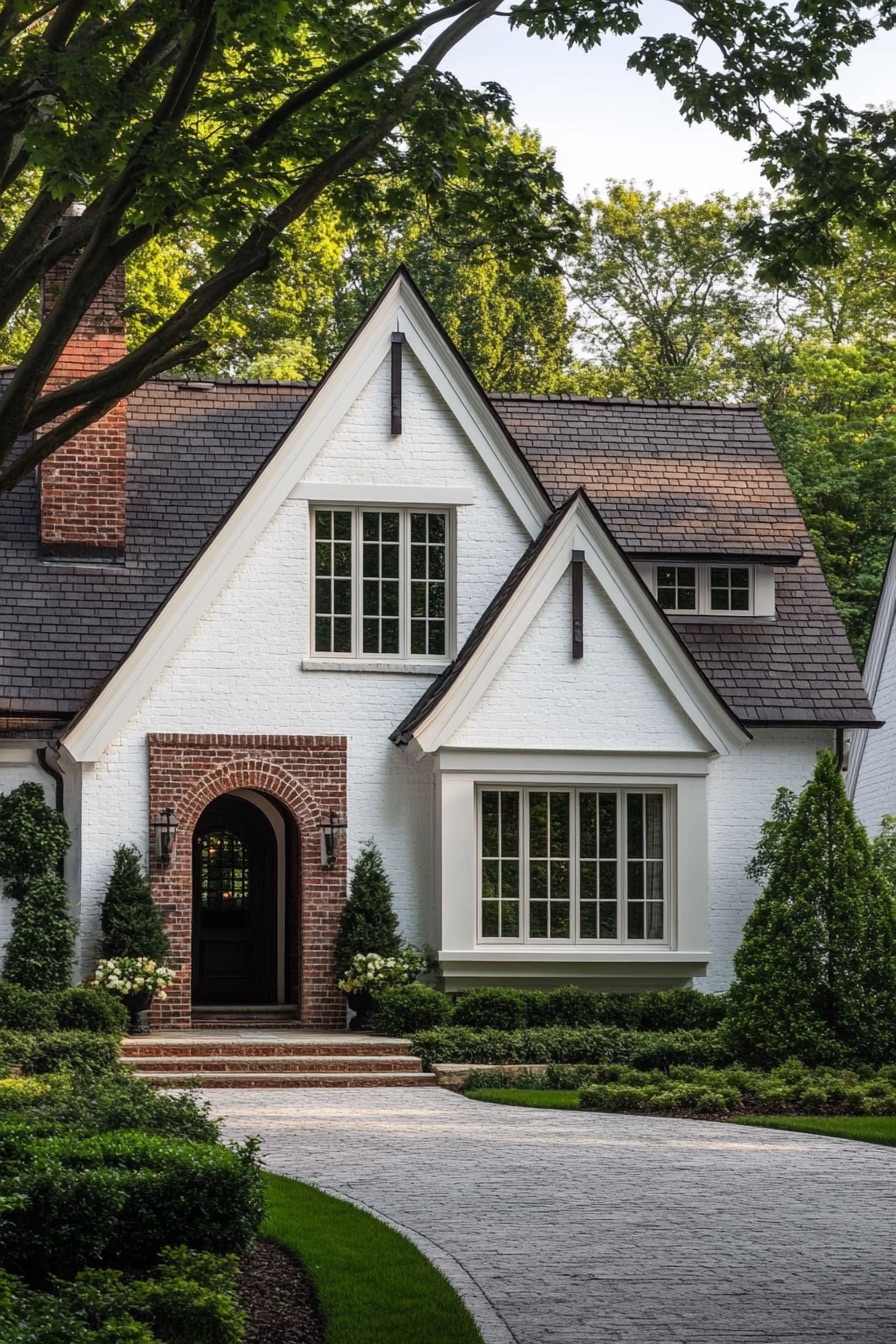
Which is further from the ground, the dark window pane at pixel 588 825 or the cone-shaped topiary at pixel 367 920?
the dark window pane at pixel 588 825

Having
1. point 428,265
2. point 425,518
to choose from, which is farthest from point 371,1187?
point 428,265

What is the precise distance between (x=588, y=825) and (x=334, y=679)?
3464 millimetres

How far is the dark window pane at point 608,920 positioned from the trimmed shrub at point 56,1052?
6209 millimetres

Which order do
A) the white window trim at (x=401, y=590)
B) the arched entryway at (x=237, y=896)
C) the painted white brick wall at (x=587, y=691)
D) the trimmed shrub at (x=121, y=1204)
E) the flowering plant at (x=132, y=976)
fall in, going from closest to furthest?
the trimmed shrub at (x=121, y=1204)
the flowering plant at (x=132, y=976)
the painted white brick wall at (x=587, y=691)
the white window trim at (x=401, y=590)
the arched entryway at (x=237, y=896)

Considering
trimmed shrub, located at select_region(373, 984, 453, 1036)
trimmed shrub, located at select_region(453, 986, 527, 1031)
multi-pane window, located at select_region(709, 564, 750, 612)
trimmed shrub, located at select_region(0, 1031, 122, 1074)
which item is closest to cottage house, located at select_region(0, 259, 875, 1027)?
multi-pane window, located at select_region(709, 564, 750, 612)

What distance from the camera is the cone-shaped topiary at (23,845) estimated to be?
1980 cm

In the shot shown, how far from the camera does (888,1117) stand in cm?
1426

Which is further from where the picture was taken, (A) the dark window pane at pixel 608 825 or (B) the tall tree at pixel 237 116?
(A) the dark window pane at pixel 608 825

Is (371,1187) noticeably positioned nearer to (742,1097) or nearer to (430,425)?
(742,1097)

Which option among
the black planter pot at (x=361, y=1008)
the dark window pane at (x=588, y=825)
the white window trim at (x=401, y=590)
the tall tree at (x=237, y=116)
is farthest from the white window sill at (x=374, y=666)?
the tall tree at (x=237, y=116)

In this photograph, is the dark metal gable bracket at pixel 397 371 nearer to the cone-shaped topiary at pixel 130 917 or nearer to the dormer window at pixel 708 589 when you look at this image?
the dormer window at pixel 708 589

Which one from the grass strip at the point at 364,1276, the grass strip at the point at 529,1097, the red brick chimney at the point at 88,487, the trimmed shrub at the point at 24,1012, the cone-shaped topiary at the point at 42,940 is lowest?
the grass strip at the point at 529,1097

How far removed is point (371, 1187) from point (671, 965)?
10.0m

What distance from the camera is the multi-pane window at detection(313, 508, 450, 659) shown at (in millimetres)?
21047
